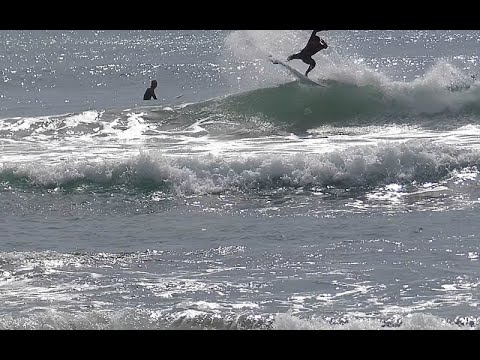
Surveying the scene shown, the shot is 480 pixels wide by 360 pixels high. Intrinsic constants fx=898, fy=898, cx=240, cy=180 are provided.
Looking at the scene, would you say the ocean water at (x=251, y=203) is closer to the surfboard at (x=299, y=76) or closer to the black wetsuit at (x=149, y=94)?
the surfboard at (x=299, y=76)

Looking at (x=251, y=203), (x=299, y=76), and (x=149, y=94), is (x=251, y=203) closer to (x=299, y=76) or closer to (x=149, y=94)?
(x=299, y=76)

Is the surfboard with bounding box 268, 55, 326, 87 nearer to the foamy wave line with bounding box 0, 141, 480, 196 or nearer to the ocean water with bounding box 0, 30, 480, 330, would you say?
the ocean water with bounding box 0, 30, 480, 330

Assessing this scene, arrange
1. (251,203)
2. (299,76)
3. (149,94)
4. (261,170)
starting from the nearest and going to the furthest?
1. (251,203)
2. (261,170)
3. (299,76)
4. (149,94)

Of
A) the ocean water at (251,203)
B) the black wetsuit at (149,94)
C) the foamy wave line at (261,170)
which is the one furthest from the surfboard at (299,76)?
the foamy wave line at (261,170)

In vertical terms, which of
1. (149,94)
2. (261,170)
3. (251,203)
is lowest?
(251,203)

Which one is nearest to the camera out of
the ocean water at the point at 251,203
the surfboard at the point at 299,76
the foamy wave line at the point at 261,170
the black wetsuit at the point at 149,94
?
the ocean water at the point at 251,203

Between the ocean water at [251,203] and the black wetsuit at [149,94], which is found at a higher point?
the black wetsuit at [149,94]

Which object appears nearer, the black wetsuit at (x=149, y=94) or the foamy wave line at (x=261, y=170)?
the foamy wave line at (x=261, y=170)

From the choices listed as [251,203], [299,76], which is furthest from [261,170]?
[299,76]
